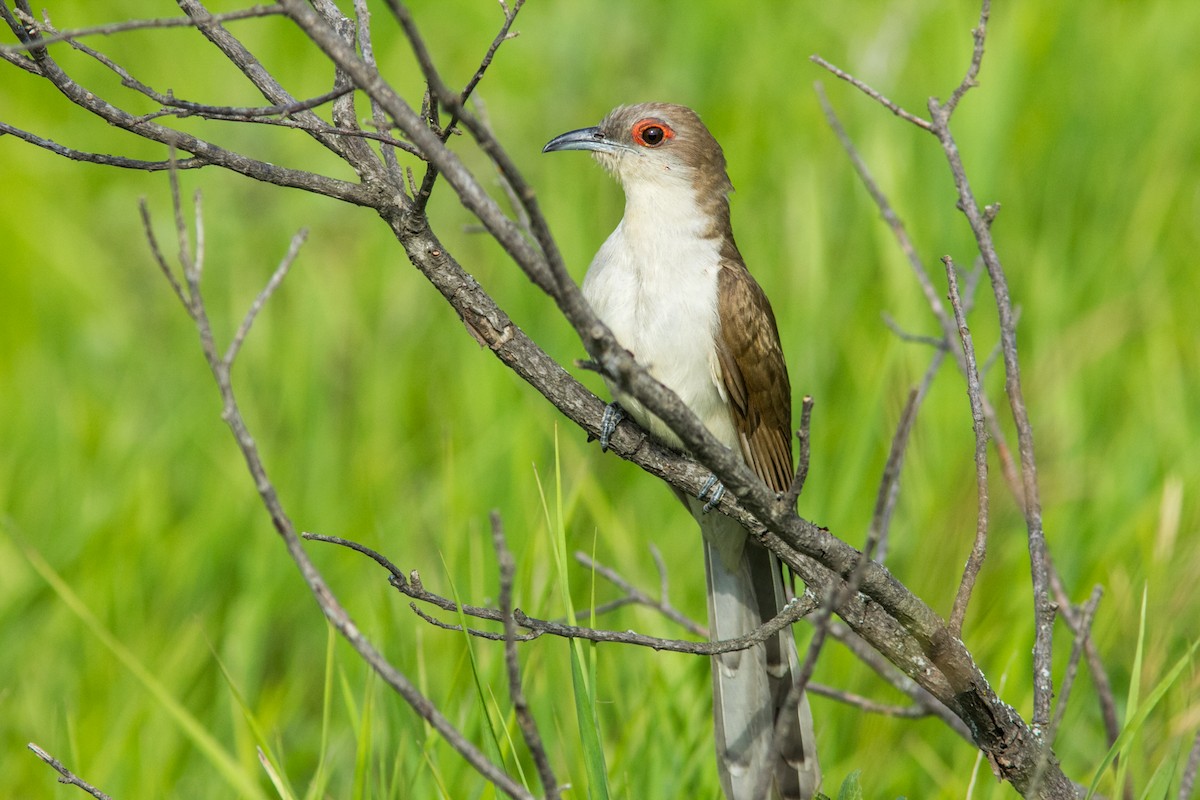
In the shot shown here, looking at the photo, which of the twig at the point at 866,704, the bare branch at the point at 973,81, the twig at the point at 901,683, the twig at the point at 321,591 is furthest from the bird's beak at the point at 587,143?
the twig at the point at 321,591

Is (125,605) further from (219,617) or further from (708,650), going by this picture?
(708,650)

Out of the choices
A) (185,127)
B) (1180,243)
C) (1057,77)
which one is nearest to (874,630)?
(1180,243)

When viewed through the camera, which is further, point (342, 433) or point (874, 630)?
point (342, 433)

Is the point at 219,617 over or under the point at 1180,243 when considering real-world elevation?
under

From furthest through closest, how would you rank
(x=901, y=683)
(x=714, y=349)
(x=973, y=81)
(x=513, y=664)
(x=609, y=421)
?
(x=714, y=349) < (x=901, y=683) < (x=609, y=421) < (x=973, y=81) < (x=513, y=664)

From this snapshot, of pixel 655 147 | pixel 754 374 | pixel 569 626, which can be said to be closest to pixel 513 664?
pixel 569 626

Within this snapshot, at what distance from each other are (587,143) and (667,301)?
0.76 meters

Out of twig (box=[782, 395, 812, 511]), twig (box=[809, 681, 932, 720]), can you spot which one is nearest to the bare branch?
twig (box=[782, 395, 812, 511])

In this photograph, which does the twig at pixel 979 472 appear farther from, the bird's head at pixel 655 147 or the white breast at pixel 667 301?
the bird's head at pixel 655 147

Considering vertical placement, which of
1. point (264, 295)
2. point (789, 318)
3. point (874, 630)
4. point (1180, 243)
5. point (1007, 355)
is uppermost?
point (1180, 243)

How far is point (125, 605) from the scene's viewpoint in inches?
166

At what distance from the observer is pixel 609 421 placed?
2.84 meters

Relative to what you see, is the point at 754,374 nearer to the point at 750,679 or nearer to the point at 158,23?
the point at 750,679

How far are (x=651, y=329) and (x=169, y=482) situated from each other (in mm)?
2501
